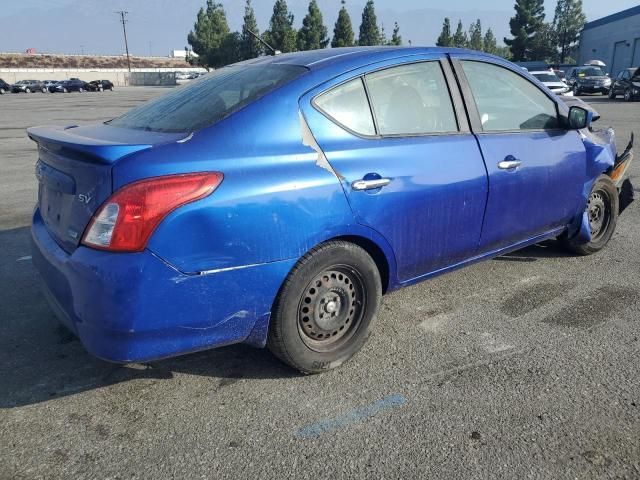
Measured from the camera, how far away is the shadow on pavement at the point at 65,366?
284 cm

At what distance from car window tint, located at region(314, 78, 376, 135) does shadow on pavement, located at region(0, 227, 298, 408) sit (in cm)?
138

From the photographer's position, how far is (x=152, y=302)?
2.33 meters

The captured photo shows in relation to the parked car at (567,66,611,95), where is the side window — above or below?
above

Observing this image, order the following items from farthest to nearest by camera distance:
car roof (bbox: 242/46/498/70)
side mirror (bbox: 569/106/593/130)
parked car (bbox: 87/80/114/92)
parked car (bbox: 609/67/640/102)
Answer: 1. parked car (bbox: 87/80/114/92)
2. parked car (bbox: 609/67/640/102)
3. side mirror (bbox: 569/106/593/130)
4. car roof (bbox: 242/46/498/70)

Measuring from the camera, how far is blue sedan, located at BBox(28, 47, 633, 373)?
91.8 inches

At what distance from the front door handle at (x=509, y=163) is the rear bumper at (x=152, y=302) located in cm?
167

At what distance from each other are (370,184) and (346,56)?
827 mm

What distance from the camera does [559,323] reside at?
3.48 m

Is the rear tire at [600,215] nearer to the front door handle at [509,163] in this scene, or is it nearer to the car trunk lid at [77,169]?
the front door handle at [509,163]

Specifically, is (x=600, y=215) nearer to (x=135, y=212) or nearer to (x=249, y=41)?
(x=135, y=212)

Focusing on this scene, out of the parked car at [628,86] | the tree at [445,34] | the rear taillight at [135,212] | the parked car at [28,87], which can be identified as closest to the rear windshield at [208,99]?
the rear taillight at [135,212]

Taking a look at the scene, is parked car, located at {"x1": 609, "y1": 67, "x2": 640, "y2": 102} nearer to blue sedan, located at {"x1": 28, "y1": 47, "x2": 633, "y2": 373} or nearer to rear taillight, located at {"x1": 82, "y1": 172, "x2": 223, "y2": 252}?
blue sedan, located at {"x1": 28, "y1": 47, "x2": 633, "y2": 373}

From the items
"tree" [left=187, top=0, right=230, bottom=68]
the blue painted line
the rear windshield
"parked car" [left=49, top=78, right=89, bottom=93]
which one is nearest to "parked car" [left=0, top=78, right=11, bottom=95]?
"parked car" [left=49, top=78, right=89, bottom=93]

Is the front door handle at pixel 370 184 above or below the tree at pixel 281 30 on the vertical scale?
below
